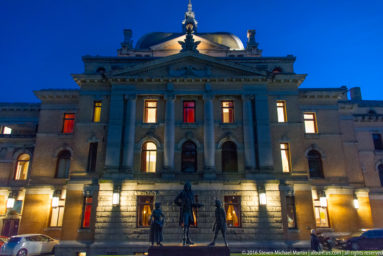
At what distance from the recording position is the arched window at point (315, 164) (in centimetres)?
2458

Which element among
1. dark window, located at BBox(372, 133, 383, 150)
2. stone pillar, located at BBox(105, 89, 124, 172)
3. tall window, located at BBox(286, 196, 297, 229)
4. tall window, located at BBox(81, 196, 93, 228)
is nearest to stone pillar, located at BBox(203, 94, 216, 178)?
tall window, located at BBox(286, 196, 297, 229)

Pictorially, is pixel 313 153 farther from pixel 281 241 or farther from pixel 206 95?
pixel 206 95

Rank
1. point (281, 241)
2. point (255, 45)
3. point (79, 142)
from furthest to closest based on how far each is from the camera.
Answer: point (255, 45), point (79, 142), point (281, 241)

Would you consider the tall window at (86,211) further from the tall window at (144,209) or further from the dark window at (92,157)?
the tall window at (144,209)

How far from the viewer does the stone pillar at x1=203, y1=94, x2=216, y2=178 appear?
21.8 meters

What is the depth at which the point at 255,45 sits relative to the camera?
123ft

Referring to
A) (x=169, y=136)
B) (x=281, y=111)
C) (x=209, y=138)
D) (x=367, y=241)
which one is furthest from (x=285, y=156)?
(x=169, y=136)

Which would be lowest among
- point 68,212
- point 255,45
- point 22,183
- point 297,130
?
point 68,212

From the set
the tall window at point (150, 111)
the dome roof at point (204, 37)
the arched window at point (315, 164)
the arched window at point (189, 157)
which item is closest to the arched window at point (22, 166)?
the tall window at point (150, 111)

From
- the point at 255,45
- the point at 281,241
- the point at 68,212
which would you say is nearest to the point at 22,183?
the point at 68,212

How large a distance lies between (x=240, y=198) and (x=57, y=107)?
18614 millimetres

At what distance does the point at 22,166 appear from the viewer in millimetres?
27000

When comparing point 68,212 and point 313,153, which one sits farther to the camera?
point 313,153

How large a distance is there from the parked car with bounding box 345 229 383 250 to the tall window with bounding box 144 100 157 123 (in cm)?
1774
